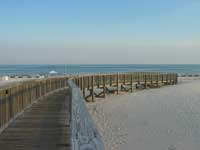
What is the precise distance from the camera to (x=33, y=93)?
1287 centimetres

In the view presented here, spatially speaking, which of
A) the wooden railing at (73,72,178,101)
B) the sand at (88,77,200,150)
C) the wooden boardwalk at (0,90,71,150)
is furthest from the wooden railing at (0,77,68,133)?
the wooden railing at (73,72,178,101)

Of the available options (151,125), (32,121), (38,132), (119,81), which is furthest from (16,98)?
(119,81)

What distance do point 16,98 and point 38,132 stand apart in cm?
219

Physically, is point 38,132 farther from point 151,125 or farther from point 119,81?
point 119,81

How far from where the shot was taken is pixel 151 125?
45.1 ft

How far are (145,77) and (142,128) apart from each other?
19.9m

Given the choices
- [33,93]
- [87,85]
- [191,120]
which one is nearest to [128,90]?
[87,85]

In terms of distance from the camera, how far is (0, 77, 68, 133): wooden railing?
789cm

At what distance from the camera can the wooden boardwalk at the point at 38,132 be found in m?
6.47

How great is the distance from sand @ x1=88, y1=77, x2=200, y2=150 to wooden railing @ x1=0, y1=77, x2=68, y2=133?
10.5 feet

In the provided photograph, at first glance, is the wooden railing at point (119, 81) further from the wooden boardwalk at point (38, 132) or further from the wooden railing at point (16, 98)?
the wooden boardwalk at point (38, 132)

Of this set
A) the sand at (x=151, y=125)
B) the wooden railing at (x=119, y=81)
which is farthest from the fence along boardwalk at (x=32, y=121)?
the wooden railing at (x=119, y=81)

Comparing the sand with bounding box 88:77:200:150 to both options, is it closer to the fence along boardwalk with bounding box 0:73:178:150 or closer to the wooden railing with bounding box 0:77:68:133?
the fence along boardwalk with bounding box 0:73:178:150

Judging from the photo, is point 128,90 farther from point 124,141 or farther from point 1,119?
point 1,119
